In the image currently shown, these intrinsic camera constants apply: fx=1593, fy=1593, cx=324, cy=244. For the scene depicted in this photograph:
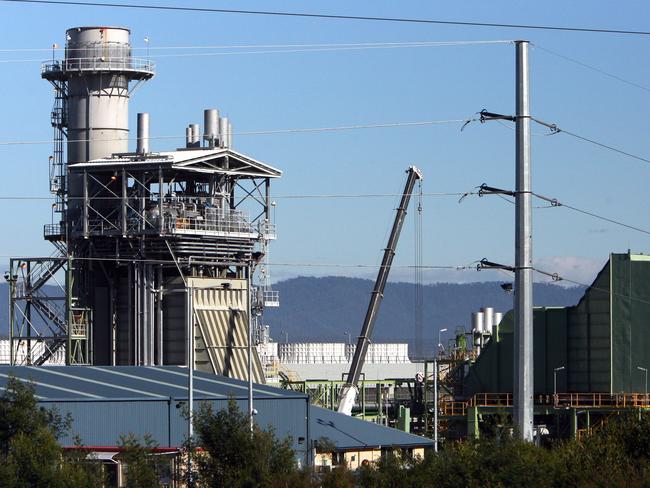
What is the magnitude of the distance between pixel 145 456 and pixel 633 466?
16.5 metres

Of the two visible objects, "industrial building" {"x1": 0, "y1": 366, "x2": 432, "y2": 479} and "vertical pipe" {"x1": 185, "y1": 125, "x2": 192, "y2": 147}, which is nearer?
"industrial building" {"x1": 0, "y1": 366, "x2": 432, "y2": 479}

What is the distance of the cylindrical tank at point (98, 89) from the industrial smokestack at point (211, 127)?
5.22 meters

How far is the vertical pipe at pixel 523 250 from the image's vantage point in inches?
1542

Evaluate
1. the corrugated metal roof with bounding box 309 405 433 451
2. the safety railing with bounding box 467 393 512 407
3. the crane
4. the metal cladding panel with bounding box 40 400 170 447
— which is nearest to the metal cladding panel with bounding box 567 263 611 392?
the safety railing with bounding box 467 393 512 407

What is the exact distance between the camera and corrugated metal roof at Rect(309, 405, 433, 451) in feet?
257

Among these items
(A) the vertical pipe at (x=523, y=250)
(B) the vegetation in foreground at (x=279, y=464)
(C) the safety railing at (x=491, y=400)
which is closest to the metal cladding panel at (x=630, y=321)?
(C) the safety railing at (x=491, y=400)

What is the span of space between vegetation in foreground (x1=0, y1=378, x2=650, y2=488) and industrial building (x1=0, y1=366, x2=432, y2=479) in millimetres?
11722

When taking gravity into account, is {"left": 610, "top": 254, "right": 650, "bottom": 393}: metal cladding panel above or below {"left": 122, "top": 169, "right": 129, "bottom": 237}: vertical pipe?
below

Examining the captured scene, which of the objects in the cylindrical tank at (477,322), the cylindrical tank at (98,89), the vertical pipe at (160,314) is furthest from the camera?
the cylindrical tank at (477,322)

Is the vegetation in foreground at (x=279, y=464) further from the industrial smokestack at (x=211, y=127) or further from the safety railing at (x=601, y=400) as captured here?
the industrial smokestack at (x=211, y=127)

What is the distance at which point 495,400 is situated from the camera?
10088cm

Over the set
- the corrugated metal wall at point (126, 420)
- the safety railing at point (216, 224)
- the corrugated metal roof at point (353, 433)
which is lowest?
the corrugated metal roof at point (353, 433)

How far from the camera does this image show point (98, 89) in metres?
103

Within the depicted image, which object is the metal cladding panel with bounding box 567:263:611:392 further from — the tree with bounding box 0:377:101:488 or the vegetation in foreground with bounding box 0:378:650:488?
the tree with bounding box 0:377:101:488
